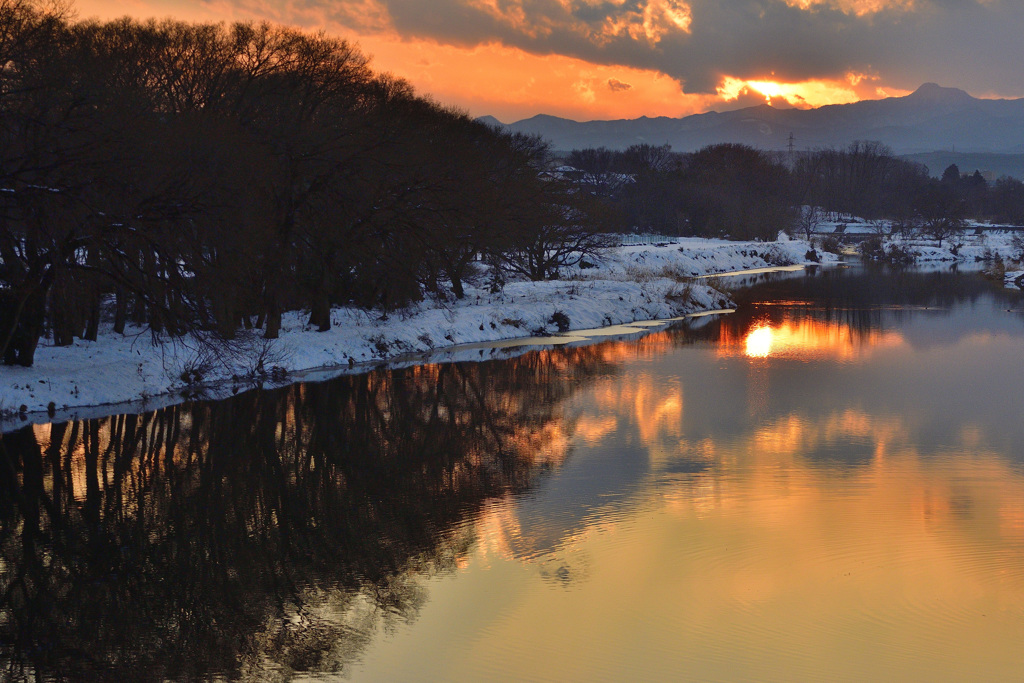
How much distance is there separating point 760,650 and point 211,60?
28.0 metres

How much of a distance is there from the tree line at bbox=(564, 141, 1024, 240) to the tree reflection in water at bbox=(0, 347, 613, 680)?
4583cm

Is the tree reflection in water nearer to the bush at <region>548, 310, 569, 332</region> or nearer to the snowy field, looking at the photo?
the snowy field

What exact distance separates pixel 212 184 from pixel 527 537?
1275cm

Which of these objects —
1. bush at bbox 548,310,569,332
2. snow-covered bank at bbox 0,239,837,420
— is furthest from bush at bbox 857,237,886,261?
bush at bbox 548,310,569,332

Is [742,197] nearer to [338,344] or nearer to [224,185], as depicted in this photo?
[338,344]

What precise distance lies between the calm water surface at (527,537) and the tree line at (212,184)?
149 inches

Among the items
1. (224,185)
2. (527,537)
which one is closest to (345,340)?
(224,185)

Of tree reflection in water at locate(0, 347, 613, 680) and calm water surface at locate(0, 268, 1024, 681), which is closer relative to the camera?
calm water surface at locate(0, 268, 1024, 681)

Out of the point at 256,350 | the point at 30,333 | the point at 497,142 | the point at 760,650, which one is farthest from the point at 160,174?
the point at 497,142

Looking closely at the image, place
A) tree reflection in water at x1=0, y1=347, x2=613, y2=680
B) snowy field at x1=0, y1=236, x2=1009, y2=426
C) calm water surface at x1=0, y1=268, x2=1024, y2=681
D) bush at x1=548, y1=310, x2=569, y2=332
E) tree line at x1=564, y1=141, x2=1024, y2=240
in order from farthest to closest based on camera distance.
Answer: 1. tree line at x1=564, y1=141, x2=1024, y2=240
2. bush at x1=548, y1=310, x2=569, y2=332
3. snowy field at x1=0, y1=236, x2=1009, y2=426
4. tree reflection in water at x1=0, y1=347, x2=613, y2=680
5. calm water surface at x1=0, y1=268, x2=1024, y2=681

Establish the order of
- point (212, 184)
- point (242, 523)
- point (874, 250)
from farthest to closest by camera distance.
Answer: point (874, 250)
point (212, 184)
point (242, 523)

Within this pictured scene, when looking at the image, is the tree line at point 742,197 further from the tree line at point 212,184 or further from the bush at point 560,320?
the tree line at point 212,184

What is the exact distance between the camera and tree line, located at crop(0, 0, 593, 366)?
757 inches

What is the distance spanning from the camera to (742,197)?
129m
